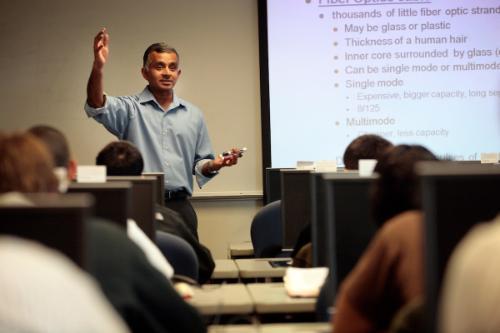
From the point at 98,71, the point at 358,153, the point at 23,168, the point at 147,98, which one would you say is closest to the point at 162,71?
the point at 147,98

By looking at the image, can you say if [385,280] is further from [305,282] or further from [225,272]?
[225,272]

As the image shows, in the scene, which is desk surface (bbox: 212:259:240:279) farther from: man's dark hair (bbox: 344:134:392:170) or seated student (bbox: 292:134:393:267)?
man's dark hair (bbox: 344:134:392:170)

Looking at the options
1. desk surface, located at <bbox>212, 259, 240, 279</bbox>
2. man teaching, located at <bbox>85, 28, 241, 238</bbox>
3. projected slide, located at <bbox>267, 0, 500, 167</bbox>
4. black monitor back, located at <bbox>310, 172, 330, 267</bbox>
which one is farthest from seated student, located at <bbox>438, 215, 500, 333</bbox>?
projected slide, located at <bbox>267, 0, 500, 167</bbox>

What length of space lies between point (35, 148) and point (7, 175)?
8 centimetres

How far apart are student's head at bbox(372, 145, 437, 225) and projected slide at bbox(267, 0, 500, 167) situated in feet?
13.9

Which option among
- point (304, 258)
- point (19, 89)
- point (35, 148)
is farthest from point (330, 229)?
point (19, 89)

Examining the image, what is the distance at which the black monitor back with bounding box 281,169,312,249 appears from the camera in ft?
13.6

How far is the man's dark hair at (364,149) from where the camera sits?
3664 mm

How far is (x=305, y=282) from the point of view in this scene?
2908 millimetres

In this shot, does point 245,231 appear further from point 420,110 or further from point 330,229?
point 330,229

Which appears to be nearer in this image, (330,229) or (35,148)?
(35,148)

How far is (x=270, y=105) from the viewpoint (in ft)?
21.0

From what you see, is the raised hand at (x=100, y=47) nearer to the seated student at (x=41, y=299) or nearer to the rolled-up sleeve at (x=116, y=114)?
the rolled-up sleeve at (x=116, y=114)

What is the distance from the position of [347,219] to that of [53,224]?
4.17ft
